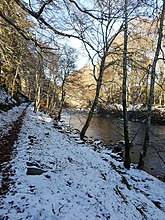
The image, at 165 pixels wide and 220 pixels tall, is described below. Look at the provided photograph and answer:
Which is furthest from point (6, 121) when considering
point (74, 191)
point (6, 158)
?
point (74, 191)

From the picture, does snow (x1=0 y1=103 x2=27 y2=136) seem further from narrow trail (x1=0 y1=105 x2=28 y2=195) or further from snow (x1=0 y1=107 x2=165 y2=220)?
snow (x1=0 y1=107 x2=165 y2=220)

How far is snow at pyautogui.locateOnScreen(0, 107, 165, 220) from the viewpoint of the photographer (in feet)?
11.2

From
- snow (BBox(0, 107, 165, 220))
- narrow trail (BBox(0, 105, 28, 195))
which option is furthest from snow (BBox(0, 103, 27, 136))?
snow (BBox(0, 107, 165, 220))

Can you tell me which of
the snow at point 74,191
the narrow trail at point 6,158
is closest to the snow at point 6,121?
the narrow trail at point 6,158

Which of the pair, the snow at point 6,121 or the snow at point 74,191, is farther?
the snow at point 6,121

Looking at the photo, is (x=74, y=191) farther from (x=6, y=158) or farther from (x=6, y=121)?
(x=6, y=121)

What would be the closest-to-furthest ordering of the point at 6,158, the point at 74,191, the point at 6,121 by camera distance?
the point at 74,191 → the point at 6,158 → the point at 6,121

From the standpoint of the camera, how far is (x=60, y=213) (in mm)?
3391

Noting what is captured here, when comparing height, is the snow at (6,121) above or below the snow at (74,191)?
above

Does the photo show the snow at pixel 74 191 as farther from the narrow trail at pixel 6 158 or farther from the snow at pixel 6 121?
the snow at pixel 6 121

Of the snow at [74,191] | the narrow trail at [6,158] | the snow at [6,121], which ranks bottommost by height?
the snow at [74,191]

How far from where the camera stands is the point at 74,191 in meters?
4.36

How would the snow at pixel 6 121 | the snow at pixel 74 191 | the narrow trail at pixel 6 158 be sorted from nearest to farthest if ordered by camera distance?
the snow at pixel 74 191, the narrow trail at pixel 6 158, the snow at pixel 6 121

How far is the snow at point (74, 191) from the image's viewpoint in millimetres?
3410
